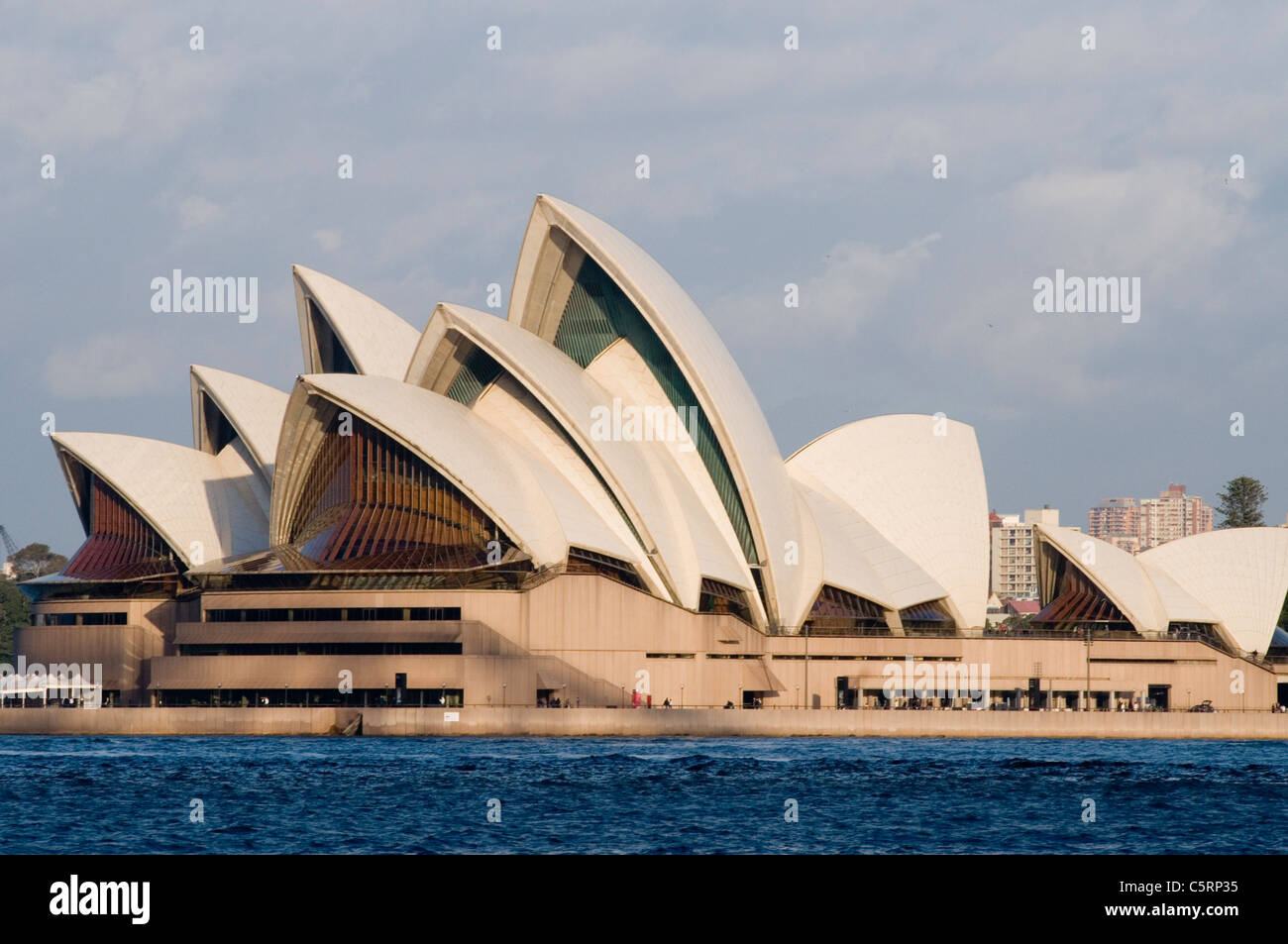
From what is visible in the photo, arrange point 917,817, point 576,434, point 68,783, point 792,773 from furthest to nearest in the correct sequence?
point 576,434 → point 792,773 → point 68,783 → point 917,817

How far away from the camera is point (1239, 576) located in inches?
3420

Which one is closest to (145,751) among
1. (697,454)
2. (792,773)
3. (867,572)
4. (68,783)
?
(68,783)

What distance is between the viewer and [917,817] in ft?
118

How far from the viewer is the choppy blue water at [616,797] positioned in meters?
31.2

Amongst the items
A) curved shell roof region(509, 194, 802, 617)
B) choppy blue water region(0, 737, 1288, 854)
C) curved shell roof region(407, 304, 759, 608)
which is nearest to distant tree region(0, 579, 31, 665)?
curved shell roof region(407, 304, 759, 608)

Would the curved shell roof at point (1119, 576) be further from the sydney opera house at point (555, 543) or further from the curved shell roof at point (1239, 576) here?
the curved shell roof at point (1239, 576)

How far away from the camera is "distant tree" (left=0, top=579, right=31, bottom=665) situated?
13000 cm

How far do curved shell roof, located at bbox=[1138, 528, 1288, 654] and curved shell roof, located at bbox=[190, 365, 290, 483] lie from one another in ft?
149

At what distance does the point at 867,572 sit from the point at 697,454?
11069 millimetres

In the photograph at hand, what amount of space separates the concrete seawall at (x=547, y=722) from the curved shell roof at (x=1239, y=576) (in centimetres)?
1892

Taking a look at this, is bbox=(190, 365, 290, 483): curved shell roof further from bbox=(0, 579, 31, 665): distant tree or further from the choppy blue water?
bbox=(0, 579, 31, 665): distant tree

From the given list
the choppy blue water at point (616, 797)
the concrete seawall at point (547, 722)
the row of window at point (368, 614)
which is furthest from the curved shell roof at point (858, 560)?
the row of window at point (368, 614)
